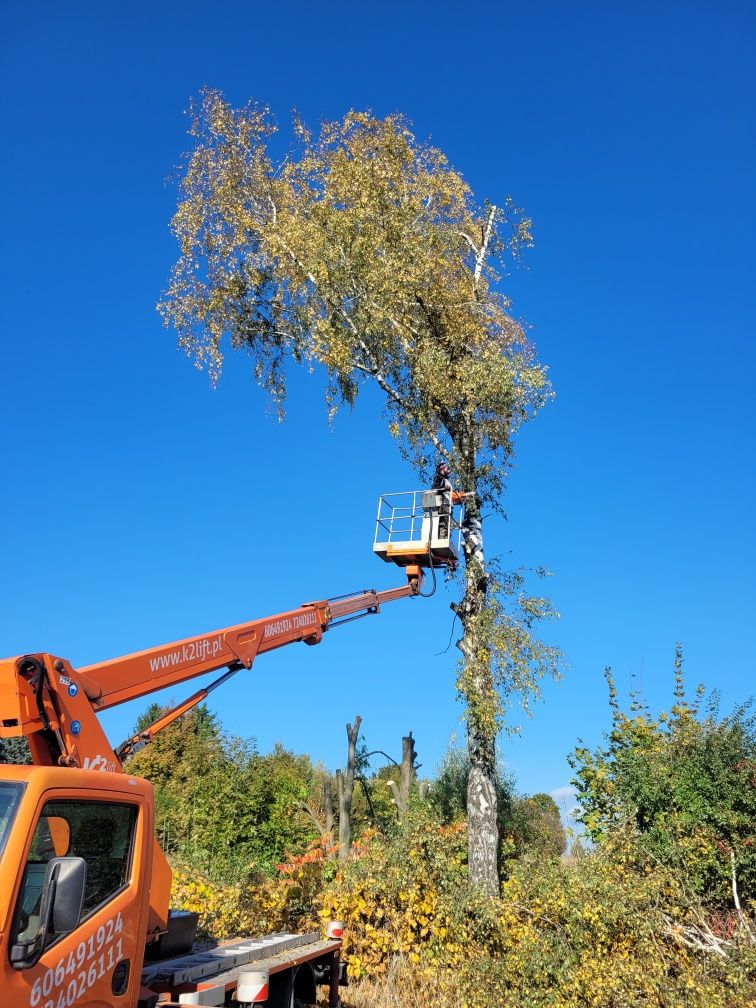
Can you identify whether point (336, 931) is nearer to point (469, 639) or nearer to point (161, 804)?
point (469, 639)

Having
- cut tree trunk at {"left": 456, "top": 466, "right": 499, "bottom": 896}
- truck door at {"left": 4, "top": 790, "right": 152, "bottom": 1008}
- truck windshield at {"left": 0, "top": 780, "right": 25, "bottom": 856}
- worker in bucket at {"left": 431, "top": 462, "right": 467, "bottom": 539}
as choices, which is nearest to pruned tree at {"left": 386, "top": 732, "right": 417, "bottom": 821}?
cut tree trunk at {"left": 456, "top": 466, "right": 499, "bottom": 896}

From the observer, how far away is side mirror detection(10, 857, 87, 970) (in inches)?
192

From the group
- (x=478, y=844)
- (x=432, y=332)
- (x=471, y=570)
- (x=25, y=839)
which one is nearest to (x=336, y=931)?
(x=25, y=839)

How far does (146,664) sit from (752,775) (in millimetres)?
10817

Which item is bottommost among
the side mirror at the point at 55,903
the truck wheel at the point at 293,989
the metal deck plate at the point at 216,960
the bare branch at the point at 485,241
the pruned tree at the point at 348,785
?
the truck wheel at the point at 293,989

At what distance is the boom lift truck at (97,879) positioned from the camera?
501 centimetres

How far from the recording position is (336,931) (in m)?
9.66

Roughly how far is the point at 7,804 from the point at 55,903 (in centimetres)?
75

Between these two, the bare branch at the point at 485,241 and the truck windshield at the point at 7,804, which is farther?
the bare branch at the point at 485,241

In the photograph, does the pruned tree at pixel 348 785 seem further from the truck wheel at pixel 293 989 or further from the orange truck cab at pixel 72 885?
the orange truck cab at pixel 72 885

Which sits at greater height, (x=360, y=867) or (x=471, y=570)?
(x=471, y=570)

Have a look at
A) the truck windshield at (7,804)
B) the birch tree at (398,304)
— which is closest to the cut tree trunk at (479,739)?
the birch tree at (398,304)

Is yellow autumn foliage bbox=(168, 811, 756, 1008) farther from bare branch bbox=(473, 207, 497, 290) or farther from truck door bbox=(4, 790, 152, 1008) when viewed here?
bare branch bbox=(473, 207, 497, 290)

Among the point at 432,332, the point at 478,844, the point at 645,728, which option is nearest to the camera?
the point at 478,844
